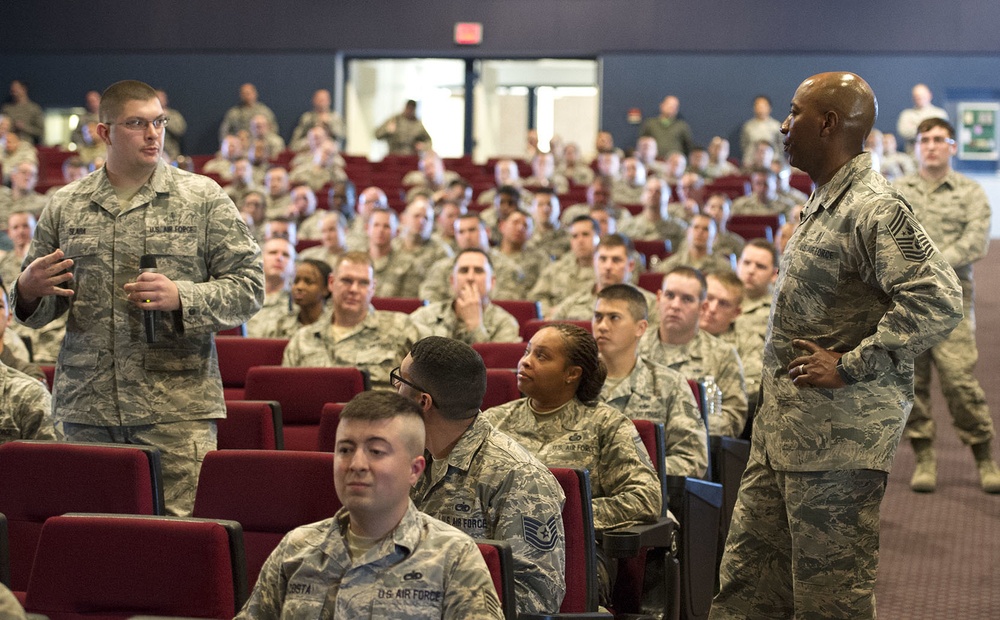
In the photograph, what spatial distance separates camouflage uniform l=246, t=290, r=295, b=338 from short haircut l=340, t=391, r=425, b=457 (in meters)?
3.85

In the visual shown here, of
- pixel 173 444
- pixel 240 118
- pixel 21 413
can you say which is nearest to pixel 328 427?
pixel 173 444

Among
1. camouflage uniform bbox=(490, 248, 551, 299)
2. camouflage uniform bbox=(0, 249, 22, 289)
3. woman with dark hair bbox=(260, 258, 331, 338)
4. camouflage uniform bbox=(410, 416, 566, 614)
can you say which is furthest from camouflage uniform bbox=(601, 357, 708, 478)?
camouflage uniform bbox=(0, 249, 22, 289)

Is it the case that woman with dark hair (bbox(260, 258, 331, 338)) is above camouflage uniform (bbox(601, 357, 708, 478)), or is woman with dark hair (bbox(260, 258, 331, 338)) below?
above

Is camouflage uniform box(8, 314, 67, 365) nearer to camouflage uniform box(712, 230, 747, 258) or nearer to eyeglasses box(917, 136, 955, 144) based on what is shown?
eyeglasses box(917, 136, 955, 144)

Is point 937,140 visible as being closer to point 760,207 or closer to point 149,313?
point 149,313

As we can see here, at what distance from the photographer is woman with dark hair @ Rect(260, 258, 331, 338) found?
5328mm

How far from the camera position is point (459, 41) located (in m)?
15.5

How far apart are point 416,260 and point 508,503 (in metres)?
5.31

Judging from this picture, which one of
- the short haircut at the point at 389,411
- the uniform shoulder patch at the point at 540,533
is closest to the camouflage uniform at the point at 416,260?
the uniform shoulder patch at the point at 540,533

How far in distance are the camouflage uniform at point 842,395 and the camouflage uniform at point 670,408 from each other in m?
0.93

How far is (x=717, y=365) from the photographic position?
4324 millimetres

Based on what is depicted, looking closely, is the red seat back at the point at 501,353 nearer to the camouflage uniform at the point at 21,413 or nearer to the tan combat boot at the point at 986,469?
the camouflage uniform at the point at 21,413

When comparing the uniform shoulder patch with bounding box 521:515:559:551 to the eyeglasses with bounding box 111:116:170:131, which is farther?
the eyeglasses with bounding box 111:116:170:131

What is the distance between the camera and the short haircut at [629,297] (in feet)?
12.2
